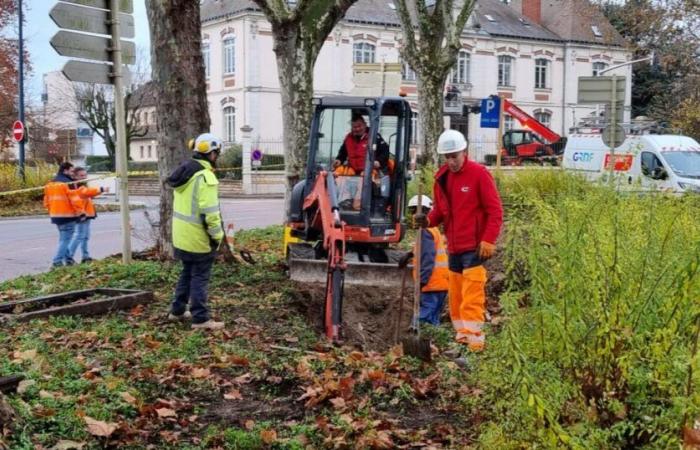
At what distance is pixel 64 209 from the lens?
47.4 feet

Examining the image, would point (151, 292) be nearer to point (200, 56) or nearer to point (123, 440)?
point (200, 56)

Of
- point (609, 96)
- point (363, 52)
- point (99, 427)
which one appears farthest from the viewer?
point (363, 52)

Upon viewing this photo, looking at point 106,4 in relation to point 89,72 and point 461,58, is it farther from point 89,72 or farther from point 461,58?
point 461,58

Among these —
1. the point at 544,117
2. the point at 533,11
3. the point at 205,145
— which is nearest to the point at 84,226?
the point at 205,145

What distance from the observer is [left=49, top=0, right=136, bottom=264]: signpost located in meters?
11.0

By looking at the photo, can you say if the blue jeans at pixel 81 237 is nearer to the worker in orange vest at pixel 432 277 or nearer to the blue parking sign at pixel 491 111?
the worker in orange vest at pixel 432 277

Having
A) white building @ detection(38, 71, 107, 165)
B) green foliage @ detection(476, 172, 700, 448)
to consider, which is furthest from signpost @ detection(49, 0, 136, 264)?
white building @ detection(38, 71, 107, 165)

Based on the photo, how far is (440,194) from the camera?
8.48 meters

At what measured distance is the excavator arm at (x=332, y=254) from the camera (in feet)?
27.8

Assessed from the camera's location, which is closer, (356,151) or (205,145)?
(205,145)

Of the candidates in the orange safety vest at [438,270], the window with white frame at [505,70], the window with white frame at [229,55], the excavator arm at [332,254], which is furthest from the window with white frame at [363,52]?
the orange safety vest at [438,270]

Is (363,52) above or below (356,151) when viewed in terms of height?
above

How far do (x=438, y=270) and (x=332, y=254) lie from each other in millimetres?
1458

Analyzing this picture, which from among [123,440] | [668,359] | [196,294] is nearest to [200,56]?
[196,294]
